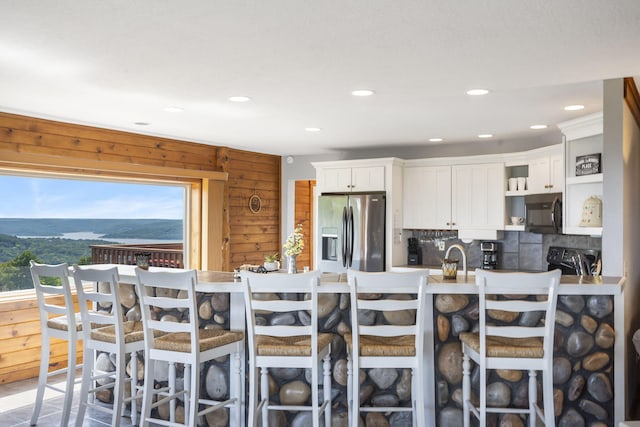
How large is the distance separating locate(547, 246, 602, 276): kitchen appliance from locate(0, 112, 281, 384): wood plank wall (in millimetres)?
3707

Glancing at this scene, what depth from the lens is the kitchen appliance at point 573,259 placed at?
5215mm

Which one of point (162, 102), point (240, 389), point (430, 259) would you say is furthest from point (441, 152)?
point (240, 389)

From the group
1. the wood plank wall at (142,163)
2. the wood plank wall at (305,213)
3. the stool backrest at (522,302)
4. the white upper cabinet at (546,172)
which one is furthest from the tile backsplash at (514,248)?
the stool backrest at (522,302)

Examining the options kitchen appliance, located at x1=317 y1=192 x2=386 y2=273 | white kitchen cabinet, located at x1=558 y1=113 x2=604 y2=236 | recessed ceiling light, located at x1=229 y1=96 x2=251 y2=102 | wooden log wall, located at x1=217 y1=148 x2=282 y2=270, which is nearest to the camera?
recessed ceiling light, located at x1=229 y1=96 x2=251 y2=102

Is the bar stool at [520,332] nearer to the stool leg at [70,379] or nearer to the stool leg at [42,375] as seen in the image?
the stool leg at [70,379]

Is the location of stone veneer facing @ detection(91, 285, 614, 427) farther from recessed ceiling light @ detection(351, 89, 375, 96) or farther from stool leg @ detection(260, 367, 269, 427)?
recessed ceiling light @ detection(351, 89, 375, 96)

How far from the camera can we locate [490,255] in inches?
257

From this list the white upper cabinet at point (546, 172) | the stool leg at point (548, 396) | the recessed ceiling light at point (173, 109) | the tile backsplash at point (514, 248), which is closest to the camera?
the stool leg at point (548, 396)

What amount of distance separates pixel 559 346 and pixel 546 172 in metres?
2.89

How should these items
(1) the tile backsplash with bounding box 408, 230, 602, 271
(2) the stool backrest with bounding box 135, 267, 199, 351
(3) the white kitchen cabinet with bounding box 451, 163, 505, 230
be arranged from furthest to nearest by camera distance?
(3) the white kitchen cabinet with bounding box 451, 163, 505, 230
(1) the tile backsplash with bounding box 408, 230, 602, 271
(2) the stool backrest with bounding box 135, 267, 199, 351

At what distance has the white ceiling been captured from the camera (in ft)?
7.88

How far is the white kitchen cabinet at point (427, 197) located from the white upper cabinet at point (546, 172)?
38.9 inches

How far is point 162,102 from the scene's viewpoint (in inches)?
170

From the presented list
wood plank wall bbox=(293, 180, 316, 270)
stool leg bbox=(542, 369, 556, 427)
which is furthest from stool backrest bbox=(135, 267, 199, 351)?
wood plank wall bbox=(293, 180, 316, 270)
